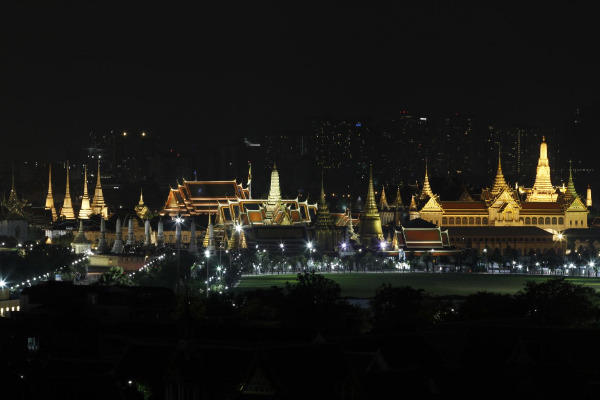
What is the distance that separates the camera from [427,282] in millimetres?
85062

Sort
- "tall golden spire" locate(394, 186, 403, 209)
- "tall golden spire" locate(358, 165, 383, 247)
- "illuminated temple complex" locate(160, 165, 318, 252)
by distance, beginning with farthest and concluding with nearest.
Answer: "tall golden spire" locate(394, 186, 403, 209) < "tall golden spire" locate(358, 165, 383, 247) < "illuminated temple complex" locate(160, 165, 318, 252)

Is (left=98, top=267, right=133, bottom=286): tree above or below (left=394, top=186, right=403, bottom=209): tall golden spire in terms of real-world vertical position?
below

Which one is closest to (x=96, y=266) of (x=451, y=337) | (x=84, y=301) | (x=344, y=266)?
(x=344, y=266)

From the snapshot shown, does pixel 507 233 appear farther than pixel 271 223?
Yes

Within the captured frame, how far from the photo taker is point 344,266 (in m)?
104

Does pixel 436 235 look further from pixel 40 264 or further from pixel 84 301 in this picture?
pixel 84 301

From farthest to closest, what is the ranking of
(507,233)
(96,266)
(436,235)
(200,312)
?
(507,233)
(436,235)
(96,266)
(200,312)

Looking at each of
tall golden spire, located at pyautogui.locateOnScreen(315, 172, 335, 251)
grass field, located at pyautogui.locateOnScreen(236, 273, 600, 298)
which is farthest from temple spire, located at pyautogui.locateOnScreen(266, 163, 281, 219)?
grass field, located at pyautogui.locateOnScreen(236, 273, 600, 298)

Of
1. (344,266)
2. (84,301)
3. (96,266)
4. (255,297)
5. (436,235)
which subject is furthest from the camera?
(436,235)

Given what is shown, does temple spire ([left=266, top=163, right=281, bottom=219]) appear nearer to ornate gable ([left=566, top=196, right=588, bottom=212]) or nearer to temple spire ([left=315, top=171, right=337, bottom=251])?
temple spire ([left=315, top=171, right=337, bottom=251])

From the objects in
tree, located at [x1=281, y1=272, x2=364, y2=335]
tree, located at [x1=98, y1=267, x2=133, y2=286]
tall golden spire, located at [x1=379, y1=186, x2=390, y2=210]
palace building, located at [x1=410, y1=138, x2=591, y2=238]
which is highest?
tall golden spire, located at [x1=379, y1=186, x2=390, y2=210]

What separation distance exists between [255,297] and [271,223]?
73.4m

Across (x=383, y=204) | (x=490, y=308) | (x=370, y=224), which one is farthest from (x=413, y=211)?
(x=490, y=308)

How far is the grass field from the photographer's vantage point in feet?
244
